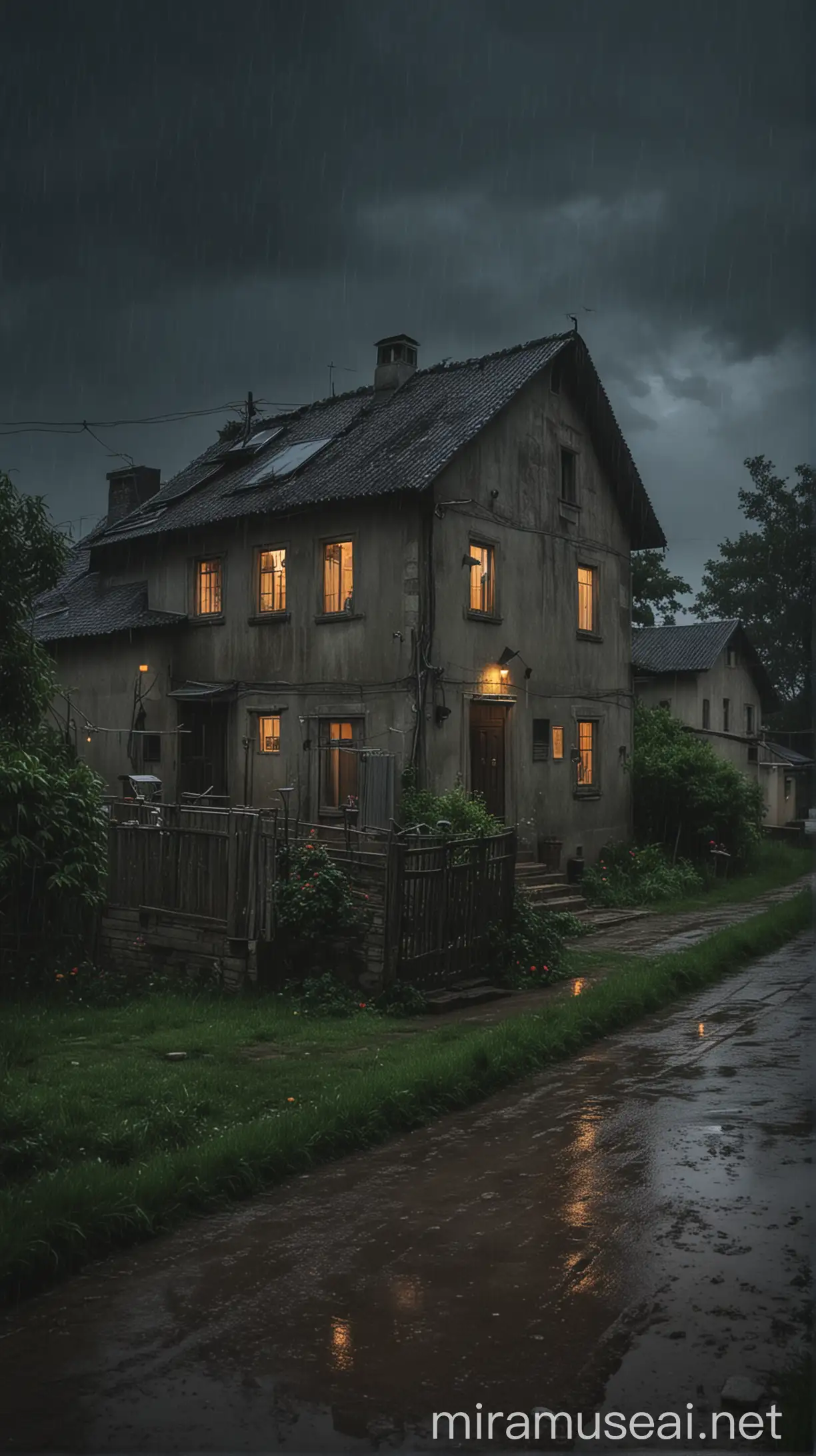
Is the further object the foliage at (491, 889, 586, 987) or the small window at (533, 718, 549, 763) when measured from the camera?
the small window at (533, 718, 549, 763)

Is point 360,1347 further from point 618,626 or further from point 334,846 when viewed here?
point 618,626

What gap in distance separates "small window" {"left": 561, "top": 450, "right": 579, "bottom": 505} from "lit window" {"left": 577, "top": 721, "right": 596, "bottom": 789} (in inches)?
181

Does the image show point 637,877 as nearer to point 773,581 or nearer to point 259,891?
point 259,891

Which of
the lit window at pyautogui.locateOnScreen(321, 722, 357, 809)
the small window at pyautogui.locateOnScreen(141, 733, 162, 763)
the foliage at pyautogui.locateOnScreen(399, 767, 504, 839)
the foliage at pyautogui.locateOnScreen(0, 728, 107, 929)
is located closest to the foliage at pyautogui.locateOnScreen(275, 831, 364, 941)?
the foliage at pyautogui.locateOnScreen(0, 728, 107, 929)

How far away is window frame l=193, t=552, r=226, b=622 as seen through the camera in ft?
73.7

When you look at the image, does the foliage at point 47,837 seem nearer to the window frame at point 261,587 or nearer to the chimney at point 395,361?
the window frame at point 261,587

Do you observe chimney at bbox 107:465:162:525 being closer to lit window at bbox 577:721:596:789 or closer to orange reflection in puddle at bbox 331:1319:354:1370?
lit window at bbox 577:721:596:789

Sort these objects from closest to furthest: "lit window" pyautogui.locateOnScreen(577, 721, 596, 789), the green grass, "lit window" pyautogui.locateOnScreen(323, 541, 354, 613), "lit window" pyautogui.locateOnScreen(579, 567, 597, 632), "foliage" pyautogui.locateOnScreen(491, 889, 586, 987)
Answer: the green grass < "foliage" pyautogui.locateOnScreen(491, 889, 586, 987) < "lit window" pyautogui.locateOnScreen(323, 541, 354, 613) < "lit window" pyautogui.locateOnScreen(577, 721, 596, 789) < "lit window" pyautogui.locateOnScreen(579, 567, 597, 632)

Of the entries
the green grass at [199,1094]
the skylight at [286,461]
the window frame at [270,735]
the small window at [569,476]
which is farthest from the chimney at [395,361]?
the green grass at [199,1094]

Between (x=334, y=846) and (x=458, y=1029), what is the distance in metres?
2.88

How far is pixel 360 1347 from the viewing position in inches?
175

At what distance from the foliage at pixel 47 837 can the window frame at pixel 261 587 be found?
9002mm

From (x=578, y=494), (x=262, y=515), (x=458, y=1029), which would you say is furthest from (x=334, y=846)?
(x=578, y=494)

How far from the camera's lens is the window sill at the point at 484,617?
20.1 m
